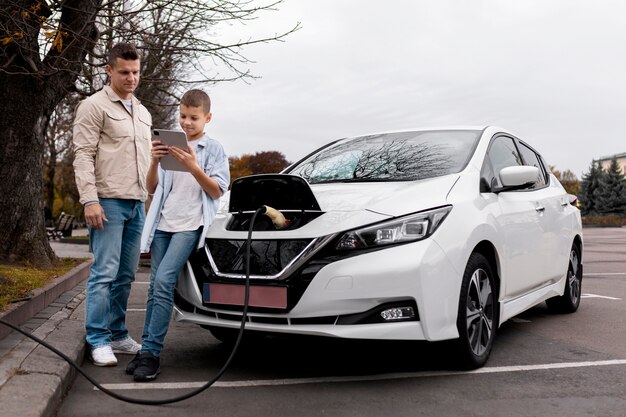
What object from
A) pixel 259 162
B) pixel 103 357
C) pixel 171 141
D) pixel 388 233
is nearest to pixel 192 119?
pixel 171 141

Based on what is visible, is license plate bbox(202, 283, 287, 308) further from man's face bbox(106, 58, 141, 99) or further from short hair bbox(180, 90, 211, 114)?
man's face bbox(106, 58, 141, 99)

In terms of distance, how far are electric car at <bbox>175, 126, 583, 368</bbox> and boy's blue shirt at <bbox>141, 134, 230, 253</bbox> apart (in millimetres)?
97

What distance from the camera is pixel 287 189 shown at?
4.07 metres

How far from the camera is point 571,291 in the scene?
6492 millimetres

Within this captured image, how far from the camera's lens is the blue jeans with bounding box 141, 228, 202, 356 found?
4.05 metres

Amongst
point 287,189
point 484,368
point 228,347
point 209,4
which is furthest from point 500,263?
point 209,4

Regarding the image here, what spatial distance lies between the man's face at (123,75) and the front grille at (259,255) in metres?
1.17

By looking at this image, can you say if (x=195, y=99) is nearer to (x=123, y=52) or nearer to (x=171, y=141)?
(x=171, y=141)

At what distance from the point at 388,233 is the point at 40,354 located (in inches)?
86.2

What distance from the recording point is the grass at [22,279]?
5.39 metres

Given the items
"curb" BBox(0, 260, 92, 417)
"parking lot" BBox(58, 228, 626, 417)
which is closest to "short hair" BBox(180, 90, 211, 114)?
"parking lot" BBox(58, 228, 626, 417)

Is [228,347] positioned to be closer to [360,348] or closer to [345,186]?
[360,348]

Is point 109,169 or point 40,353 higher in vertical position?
point 109,169

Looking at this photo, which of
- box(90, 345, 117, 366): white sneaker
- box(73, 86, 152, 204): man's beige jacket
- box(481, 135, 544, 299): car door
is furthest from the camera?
box(481, 135, 544, 299): car door
